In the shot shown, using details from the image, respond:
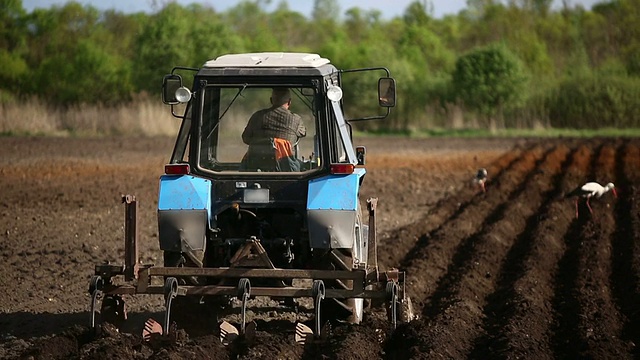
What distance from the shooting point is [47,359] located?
700cm

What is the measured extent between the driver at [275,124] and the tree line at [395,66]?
26.4 metres

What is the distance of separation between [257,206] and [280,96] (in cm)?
91

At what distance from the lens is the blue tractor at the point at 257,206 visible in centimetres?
787

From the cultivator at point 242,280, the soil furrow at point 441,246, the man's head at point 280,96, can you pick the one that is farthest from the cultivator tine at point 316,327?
the soil furrow at point 441,246

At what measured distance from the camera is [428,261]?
1209cm

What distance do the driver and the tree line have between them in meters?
26.4

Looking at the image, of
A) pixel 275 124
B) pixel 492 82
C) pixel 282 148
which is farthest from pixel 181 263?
pixel 492 82

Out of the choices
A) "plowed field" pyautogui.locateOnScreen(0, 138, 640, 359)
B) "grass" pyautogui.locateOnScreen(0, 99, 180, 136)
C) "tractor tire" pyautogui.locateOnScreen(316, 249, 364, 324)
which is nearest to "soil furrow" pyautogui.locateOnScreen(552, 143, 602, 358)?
"plowed field" pyautogui.locateOnScreen(0, 138, 640, 359)

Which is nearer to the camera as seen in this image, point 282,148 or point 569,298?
point 282,148

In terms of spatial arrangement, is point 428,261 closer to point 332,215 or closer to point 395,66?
point 332,215

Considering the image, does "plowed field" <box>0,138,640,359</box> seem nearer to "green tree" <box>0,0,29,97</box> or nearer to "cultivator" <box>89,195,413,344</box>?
"cultivator" <box>89,195,413,344</box>

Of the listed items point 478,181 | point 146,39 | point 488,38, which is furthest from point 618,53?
point 478,181

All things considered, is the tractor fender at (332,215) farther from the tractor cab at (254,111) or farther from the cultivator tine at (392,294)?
the cultivator tine at (392,294)

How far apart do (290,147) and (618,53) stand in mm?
47976
